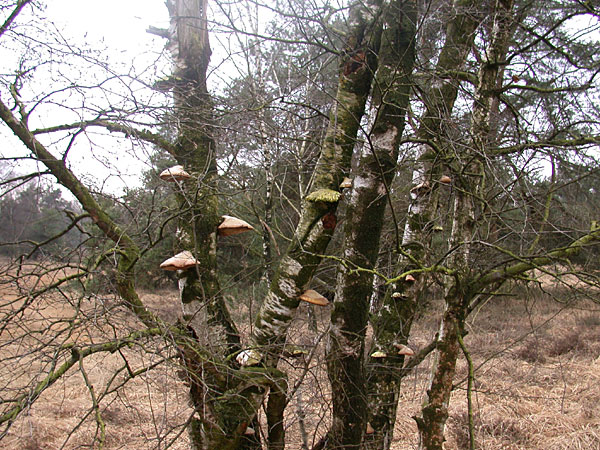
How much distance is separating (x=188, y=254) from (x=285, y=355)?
1.01 m

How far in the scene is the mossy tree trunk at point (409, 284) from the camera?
11.9ft

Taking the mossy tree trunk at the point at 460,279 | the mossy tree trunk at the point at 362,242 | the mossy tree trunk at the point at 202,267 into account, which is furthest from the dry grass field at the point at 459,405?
the mossy tree trunk at the point at 202,267

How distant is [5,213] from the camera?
Answer: 127 inches

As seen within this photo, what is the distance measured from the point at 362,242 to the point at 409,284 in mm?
1046

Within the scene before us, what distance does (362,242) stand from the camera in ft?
10.2

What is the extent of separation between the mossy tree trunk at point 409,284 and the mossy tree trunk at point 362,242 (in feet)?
1.53

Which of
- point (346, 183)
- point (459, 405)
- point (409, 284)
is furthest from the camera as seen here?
point (459, 405)

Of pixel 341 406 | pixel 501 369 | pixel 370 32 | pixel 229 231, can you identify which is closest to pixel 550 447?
pixel 501 369

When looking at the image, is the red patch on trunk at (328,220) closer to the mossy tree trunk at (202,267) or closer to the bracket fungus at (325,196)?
the bracket fungus at (325,196)

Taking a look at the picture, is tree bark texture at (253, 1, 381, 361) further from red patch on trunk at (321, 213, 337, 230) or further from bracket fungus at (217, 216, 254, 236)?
bracket fungus at (217, 216, 254, 236)

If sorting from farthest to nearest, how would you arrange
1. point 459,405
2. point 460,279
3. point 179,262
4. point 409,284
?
1. point 459,405
2. point 409,284
3. point 460,279
4. point 179,262

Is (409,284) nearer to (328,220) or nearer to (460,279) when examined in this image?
(460,279)

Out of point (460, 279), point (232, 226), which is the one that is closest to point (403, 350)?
point (460, 279)

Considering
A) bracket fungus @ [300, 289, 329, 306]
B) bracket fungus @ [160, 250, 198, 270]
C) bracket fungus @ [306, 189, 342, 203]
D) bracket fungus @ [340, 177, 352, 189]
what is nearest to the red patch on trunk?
bracket fungus @ [306, 189, 342, 203]
